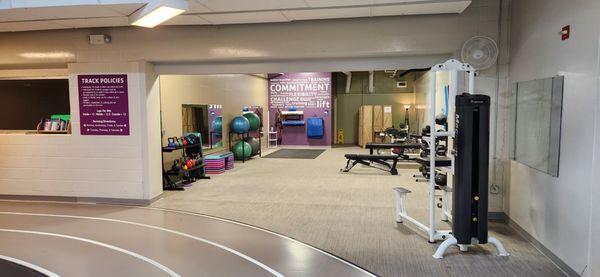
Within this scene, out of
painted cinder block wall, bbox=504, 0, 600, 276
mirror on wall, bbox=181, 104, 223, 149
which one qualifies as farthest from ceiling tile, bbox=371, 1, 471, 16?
mirror on wall, bbox=181, 104, 223, 149

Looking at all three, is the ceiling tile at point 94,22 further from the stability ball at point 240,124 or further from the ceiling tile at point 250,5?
the stability ball at point 240,124

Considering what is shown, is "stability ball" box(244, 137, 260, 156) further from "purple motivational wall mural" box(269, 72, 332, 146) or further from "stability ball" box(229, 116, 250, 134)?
"purple motivational wall mural" box(269, 72, 332, 146)

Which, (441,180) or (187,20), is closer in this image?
(187,20)

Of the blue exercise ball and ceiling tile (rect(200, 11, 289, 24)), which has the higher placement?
ceiling tile (rect(200, 11, 289, 24))

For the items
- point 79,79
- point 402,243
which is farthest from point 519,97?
point 79,79

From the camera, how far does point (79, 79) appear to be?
19.3ft

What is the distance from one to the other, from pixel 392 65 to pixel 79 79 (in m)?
4.70

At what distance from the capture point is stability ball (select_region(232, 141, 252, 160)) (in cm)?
1066

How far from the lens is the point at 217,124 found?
9.88 meters

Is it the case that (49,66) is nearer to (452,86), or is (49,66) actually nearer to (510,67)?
(452,86)

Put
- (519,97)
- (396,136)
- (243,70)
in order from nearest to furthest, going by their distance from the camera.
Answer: (519,97)
(243,70)
(396,136)

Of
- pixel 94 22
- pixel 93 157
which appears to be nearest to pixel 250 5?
pixel 94 22

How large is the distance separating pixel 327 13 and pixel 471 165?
8.17 ft

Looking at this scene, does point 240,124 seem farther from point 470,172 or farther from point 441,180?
point 470,172
